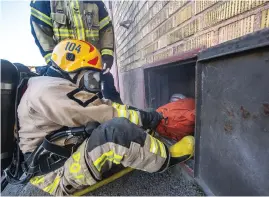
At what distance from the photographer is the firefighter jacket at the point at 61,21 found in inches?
A: 97.3

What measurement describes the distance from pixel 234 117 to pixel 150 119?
0.79 m

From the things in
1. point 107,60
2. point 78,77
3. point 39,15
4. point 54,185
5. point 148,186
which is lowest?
point 148,186

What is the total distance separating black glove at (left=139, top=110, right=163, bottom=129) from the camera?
5.29ft

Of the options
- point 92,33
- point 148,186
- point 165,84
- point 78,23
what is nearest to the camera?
point 148,186

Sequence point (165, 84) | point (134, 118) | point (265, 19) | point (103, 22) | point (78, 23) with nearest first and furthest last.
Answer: point (265, 19) → point (134, 118) → point (165, 84) → point (78, 23) → point (103, 22)

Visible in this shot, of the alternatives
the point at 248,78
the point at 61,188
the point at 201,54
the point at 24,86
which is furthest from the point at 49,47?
the point at 248,78

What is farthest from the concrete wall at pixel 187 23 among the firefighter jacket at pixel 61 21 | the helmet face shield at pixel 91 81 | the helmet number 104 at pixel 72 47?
the helmet number 104 at pixel 72 47

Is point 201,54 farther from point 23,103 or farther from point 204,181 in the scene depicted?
point 23,103

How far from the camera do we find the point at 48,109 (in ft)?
4.05

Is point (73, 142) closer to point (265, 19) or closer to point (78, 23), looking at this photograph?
point (265, 19)

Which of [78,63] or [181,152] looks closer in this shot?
[181,152]

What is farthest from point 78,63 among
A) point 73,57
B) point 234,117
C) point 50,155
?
point 234,117

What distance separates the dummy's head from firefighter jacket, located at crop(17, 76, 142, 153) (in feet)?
0.68

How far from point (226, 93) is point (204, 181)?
2.28ft
